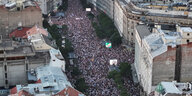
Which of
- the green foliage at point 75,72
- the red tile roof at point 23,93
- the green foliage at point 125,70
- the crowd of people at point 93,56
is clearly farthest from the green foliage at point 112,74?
the red tile roof at point 23,93

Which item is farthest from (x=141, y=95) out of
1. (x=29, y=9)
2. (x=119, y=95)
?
(x=29, y=9)

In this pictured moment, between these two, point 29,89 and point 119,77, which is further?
point 119,77

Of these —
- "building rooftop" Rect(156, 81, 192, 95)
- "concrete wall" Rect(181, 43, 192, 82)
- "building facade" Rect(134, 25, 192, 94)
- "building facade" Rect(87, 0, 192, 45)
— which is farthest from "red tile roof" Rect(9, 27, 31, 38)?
"building rooftop" Rect(156, 81, 192, 95)

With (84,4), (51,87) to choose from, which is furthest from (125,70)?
(84,4)

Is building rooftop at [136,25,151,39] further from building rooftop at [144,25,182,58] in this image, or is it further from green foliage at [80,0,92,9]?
green foliage at [80,0,92,9]

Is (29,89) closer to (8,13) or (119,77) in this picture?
(119,77)
